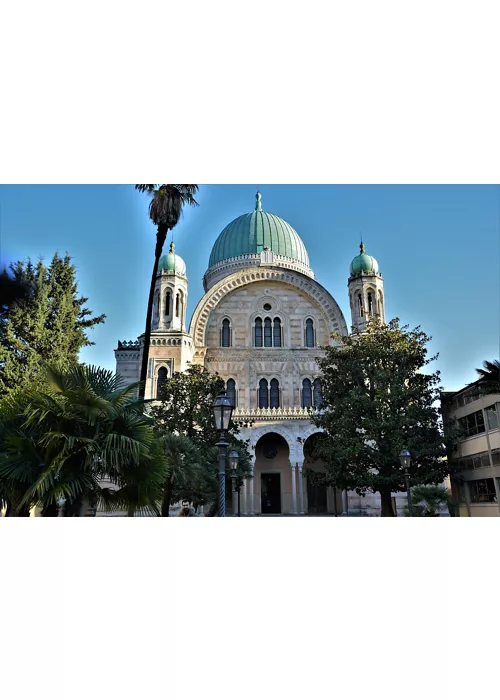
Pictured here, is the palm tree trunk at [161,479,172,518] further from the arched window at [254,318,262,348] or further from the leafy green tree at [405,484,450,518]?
the arched window at [254,318,262,348]

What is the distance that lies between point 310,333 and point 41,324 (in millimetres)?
15380

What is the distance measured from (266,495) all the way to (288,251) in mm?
15694

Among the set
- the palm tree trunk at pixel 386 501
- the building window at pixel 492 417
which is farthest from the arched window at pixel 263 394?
the building window at pixel 492 417

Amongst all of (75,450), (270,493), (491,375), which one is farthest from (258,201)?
(75,450)

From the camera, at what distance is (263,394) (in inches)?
1145

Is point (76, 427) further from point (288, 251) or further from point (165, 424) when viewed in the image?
point (288, 251)

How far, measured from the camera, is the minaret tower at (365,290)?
30750mm

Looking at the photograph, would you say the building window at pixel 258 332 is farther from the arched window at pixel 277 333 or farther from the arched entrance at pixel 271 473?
the arched entrance at pixel 271 473

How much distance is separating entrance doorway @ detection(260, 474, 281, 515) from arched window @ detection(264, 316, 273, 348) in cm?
688

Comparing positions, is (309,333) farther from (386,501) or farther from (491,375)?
(491,375)

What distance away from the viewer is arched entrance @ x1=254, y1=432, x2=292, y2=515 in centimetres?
2745

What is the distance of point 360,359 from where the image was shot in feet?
62.4

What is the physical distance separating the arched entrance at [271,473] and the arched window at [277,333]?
5.06 m
